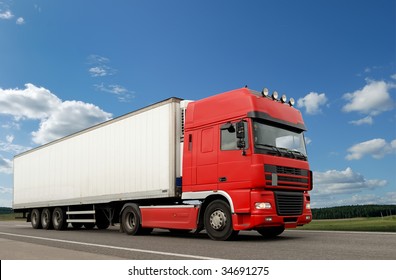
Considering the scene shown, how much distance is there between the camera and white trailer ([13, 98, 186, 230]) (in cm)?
1249

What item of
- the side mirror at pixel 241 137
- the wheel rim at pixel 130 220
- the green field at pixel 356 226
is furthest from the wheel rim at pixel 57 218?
the side mirror at pixel 241 137

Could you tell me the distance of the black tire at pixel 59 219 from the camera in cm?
1836

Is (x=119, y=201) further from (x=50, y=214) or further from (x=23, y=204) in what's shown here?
(x=23, y=204)

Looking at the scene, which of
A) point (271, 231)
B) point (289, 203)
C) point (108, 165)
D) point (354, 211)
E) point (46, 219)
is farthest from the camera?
point (354, 211)

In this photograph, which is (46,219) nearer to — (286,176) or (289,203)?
(289,203)

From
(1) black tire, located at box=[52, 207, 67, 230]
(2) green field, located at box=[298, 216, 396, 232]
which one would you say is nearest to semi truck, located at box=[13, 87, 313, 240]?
(1) black tire, located at box=[52, 207, 67, 230]

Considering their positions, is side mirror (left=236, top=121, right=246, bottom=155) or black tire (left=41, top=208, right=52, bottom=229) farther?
black tire (left=41, top=208, right=52, bottom=229)

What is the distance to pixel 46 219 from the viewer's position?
19766 mm

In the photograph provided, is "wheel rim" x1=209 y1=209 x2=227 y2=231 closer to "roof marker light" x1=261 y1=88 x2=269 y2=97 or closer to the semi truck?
the semi truck

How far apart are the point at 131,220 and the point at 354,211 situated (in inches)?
2752

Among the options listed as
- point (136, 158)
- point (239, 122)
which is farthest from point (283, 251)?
point (136, 158)

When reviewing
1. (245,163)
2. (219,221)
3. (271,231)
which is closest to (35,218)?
(271,231)

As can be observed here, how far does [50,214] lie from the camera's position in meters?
19.6

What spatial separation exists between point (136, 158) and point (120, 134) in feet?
4.52
